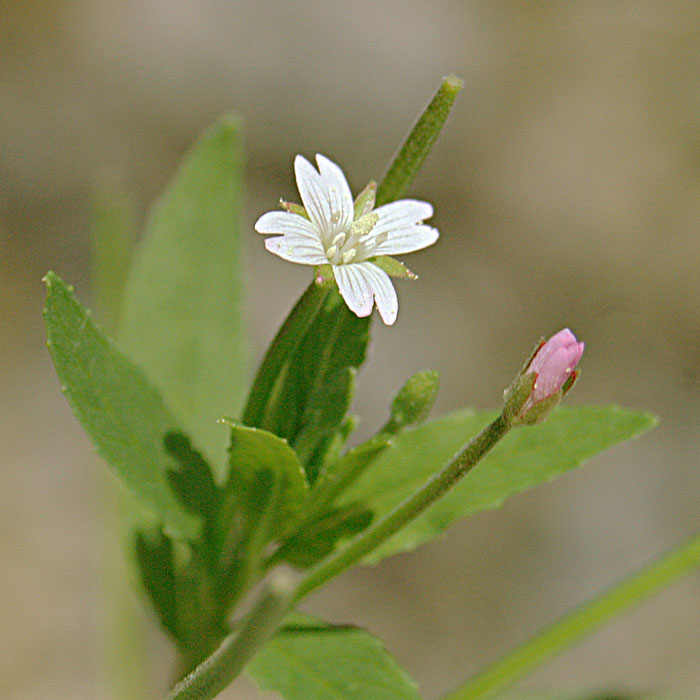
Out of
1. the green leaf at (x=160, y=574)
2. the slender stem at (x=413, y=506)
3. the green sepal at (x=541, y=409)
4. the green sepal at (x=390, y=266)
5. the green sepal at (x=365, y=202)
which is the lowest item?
the green leaf at (x=160, y=574)

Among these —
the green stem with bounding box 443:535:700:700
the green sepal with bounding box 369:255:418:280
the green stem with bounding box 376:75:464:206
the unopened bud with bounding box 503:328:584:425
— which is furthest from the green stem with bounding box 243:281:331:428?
the green stem with bounding box 443:535:700:700

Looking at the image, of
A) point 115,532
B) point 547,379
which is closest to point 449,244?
point 115,532

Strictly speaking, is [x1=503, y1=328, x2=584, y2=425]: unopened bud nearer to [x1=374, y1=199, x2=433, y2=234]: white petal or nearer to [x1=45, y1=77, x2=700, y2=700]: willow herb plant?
[x1=45, y1=77, x2=700, y2=700]: willow herb plant

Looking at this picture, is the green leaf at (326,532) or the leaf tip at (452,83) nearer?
the leaf tip at (452,83)

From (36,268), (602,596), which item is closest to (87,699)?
(36,268)

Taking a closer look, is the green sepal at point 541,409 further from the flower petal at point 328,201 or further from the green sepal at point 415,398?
the flower petal at point 328,201

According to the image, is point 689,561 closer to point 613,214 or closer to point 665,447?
point 665,447

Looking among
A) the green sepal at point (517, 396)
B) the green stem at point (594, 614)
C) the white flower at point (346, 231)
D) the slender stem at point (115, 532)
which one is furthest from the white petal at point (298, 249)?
the slender stem at point (115, 532)
